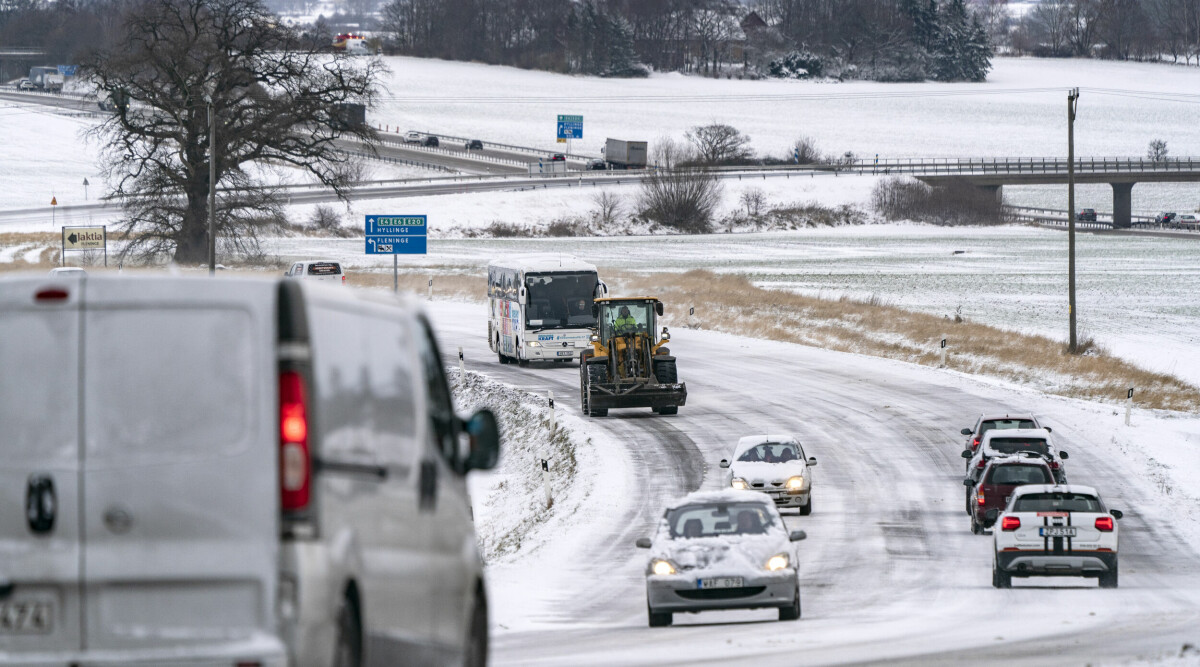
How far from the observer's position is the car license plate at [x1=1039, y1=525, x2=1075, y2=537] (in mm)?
19734

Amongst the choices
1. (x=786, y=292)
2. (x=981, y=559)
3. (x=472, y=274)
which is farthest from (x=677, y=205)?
(x=981, y=559)

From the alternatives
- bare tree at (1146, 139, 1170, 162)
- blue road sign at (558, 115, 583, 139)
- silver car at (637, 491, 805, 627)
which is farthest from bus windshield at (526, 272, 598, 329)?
bare tree at (1146, 139, 1170, 162)

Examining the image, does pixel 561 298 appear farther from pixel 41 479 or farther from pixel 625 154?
pixel 625 154

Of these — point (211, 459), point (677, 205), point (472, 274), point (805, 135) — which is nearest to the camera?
point (211, 459)

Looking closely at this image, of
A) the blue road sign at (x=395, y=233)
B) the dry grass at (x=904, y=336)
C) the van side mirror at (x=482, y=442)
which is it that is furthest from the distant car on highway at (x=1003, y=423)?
the blue road sign at (x=395, y=233)

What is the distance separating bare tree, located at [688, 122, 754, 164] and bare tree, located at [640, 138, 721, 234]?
22452 millimetres

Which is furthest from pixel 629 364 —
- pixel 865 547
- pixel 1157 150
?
pixel 1157 150

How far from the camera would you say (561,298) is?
45562mm

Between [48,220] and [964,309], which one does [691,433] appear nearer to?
[964,309]

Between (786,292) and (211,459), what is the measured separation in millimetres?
67201

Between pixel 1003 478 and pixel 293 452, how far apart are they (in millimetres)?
19935

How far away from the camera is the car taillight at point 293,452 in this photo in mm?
Answer: 5992

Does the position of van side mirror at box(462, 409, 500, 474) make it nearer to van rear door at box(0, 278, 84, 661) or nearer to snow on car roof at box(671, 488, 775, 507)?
van rear door at box(0, 278, 84, 661)

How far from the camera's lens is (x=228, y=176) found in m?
74.9
